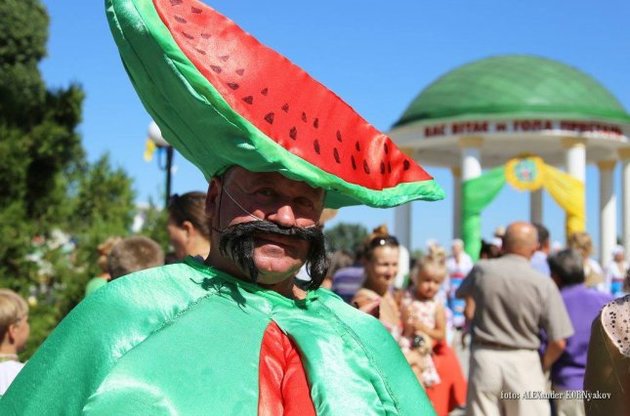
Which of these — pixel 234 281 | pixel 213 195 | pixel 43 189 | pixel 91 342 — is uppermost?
pixel 43 189

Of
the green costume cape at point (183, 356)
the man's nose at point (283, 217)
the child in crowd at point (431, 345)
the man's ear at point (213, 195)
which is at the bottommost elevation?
the child in crowd at point (431, 345)

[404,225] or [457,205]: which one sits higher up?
[457,205]

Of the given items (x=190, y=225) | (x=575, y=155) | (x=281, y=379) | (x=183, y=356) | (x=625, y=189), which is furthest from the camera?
(x=625, y=189)

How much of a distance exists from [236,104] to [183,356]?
66cm

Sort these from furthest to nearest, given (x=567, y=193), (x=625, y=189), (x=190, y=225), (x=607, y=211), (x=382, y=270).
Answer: (x=607, y=211), (x=625, y=189), (x=567, y=193), (x=382, y=270), (x=190, y=225)

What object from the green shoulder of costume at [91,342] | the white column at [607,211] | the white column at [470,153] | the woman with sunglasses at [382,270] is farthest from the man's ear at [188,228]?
the white column at [607,211]

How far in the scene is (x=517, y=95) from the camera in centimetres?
2291

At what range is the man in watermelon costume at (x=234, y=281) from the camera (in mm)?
2016

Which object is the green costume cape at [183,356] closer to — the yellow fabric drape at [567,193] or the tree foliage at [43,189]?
the tree foliage at [43,189]

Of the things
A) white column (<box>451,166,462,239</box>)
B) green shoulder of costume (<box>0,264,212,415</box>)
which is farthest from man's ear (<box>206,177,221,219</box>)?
white column (<box>451,166,462,239</box>)

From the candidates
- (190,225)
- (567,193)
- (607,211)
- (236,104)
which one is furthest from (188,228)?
(607,211)

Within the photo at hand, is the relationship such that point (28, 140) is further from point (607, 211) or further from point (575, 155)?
point (607, 211)

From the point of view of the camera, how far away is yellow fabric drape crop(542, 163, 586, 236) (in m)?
20.4

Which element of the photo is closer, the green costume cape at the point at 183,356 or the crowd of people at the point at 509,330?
the green costume cape at the point at 183,356
